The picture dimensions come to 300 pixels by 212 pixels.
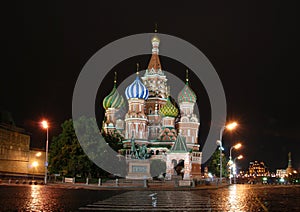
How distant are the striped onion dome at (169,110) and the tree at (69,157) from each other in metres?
33.9

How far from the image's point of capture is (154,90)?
87.7 m

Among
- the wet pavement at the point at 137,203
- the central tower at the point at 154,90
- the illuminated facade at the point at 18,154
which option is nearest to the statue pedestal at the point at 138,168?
the central tower at the point at 154,90

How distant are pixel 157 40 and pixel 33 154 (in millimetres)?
37505

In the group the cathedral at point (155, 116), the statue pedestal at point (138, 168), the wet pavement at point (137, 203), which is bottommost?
the wet pavement at point (137, 203)

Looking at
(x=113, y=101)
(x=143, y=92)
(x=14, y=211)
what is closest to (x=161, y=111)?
(x=143, y=92)

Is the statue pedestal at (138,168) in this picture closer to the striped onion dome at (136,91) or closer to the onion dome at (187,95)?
the striped onion dome at (136,91)

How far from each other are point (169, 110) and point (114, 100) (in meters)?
12.5

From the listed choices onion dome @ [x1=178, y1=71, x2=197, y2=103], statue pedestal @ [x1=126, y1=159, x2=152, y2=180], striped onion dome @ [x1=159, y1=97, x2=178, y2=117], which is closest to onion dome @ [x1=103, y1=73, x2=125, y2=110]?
striped onion dome @ [x1=159, y1=97, x2=178, y2=117]

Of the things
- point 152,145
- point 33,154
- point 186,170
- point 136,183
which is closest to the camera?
point 136,183

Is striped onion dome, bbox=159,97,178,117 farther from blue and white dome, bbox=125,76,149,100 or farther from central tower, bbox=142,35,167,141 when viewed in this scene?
blue and white dome, bbox=125,76,149,100

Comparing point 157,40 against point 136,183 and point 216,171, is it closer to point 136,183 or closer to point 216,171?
point 216,171

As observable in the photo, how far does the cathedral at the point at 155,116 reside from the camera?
7775cm

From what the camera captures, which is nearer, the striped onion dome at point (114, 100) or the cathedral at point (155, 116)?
the cathedral at point (155, 116)

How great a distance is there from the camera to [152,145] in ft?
256
